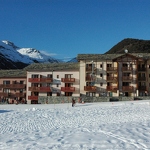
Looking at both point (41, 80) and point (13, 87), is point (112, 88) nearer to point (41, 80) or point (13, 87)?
point (41, 80)

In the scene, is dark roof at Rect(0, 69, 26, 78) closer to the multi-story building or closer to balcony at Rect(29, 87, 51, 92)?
the multi-story building

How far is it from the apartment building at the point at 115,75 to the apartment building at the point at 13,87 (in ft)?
51.4

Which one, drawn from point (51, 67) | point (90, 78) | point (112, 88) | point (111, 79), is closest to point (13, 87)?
point (51, 67)

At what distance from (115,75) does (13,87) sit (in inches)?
1003

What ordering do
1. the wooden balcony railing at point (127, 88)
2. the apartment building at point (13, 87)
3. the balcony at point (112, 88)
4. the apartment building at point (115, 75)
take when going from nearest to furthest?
the wooden balcony railing at point (127, 88) → the balcony at point (112, 88) → the apartment building at point (115, 75) → the apartment building at point (13, 87)

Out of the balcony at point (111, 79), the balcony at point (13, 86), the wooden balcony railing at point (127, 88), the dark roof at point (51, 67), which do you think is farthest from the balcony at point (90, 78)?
the balcony at point (13, 86)

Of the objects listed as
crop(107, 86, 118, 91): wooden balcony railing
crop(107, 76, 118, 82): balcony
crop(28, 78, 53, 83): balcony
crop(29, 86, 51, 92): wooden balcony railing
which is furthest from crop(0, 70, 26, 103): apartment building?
crop(107, 86, 118, 91): wooden balcony railing

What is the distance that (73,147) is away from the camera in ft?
30.2

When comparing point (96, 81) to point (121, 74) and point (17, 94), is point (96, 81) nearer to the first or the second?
point (121, 74)

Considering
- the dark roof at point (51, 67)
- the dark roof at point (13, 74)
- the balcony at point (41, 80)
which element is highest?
the dark roof at point (51, 67)

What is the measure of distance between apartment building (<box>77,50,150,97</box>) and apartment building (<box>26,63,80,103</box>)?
1900mm

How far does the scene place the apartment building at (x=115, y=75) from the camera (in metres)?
45.9

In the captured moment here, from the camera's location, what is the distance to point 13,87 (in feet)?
172

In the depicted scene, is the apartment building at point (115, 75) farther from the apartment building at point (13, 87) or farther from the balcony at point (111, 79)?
the apartment building at point (13, 87)
